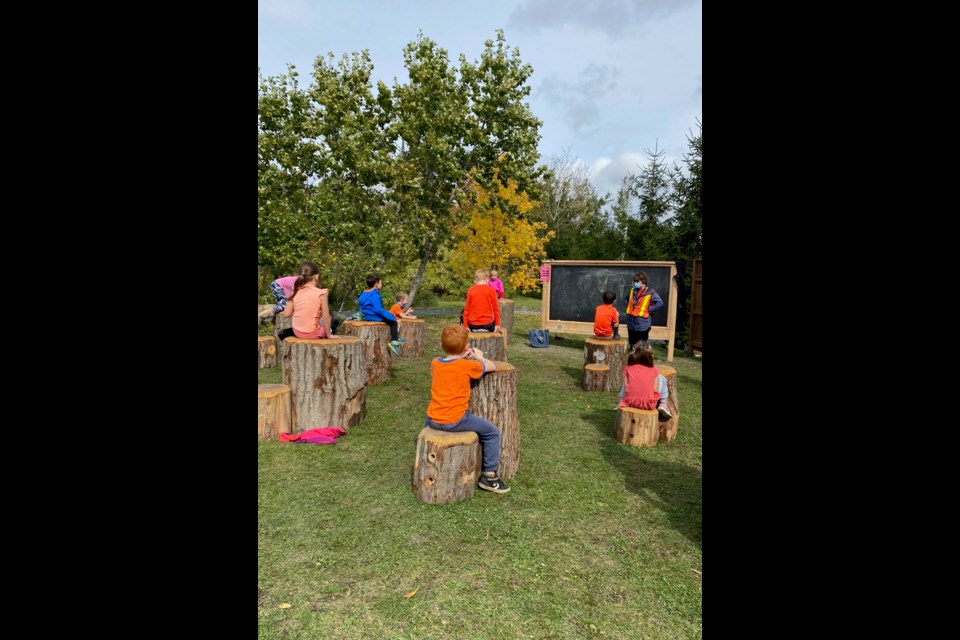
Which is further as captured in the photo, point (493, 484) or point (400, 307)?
point (400, 307)

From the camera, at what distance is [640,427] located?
5531 mm

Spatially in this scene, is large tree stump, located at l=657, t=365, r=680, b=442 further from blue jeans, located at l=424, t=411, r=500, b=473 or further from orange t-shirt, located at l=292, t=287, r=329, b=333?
orange t-shirt, located at l=292, t=287, r=329, b=333

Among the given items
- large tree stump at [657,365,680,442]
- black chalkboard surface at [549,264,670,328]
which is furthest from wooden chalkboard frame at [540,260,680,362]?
large tree stump at [657,365,680,442]

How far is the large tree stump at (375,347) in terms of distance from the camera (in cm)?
816

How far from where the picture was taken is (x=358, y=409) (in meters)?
5.98

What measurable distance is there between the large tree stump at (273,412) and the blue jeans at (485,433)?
6.66 feet

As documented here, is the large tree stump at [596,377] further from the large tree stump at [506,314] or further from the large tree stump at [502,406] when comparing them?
the large tree stump at [506,314]

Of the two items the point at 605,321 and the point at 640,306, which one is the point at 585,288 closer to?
the point at 605,321

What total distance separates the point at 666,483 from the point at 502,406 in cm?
164

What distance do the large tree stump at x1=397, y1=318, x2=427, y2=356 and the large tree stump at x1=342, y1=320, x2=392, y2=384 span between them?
229cm

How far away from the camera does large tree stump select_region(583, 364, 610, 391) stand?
8.34m

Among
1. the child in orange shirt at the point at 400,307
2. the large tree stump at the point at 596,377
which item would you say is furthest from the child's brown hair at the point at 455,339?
the child in orange shirt at the point at 400,307

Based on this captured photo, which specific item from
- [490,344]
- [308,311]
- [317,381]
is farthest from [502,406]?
[490,344]

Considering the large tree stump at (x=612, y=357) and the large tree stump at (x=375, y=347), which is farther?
the large tree stump at (x=612, y=357)
